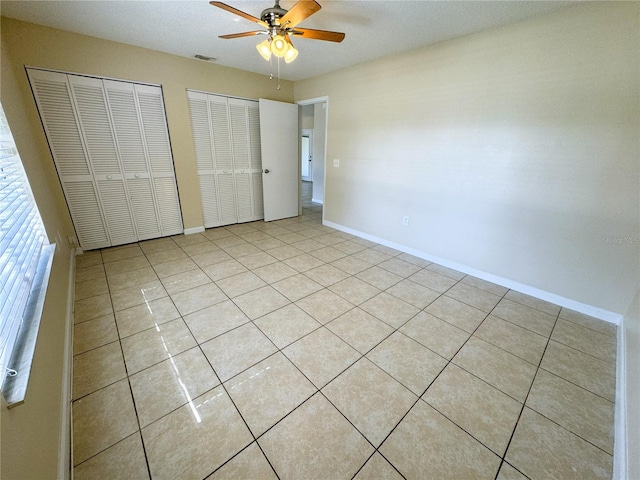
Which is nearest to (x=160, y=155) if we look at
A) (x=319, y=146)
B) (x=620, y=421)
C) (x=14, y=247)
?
(x=14, y=247)

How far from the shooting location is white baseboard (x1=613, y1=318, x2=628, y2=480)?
1.11 metres

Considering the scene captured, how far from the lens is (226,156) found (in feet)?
12.9

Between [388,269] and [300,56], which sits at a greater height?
[300,56]

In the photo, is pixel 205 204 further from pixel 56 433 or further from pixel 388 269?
pixel 56 433

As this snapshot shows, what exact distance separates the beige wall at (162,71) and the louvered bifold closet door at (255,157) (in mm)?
216

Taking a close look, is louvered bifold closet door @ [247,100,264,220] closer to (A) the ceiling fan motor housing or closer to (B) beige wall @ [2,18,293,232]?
(B) beige wall @ [2,18,293,232]

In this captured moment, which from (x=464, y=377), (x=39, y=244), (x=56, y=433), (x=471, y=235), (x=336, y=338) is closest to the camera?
(x=56, y=433)

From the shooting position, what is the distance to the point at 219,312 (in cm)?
210

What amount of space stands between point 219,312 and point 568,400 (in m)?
2.38

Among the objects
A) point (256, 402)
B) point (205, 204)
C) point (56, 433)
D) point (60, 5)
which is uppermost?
point (60, 5)

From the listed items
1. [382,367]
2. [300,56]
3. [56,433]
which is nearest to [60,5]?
[300,56]

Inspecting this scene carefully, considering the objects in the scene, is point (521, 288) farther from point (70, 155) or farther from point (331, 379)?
point (70, 155)

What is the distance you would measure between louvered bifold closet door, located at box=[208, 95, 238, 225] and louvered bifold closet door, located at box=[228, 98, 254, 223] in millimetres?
69

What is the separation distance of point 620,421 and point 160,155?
185 inches
